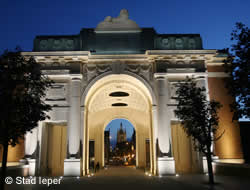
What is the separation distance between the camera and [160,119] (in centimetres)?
1956

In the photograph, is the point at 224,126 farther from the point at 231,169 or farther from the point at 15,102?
the point at 15,102

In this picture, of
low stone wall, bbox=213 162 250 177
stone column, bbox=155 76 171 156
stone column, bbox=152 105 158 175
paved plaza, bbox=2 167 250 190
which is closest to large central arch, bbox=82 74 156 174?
stone column, bbox=155 76 171 156

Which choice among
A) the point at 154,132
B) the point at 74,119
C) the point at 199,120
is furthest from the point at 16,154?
A: the point at 199,120

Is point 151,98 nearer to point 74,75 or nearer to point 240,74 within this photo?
point 74,75

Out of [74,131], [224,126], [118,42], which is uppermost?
[118,42]

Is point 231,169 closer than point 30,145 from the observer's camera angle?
Yes

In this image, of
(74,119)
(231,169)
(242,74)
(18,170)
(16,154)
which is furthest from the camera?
(74,119)

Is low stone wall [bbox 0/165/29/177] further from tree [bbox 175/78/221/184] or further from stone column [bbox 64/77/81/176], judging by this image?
tree [bbox 175/78/221/184]

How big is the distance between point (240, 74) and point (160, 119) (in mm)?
10243

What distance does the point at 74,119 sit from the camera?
1956 cm

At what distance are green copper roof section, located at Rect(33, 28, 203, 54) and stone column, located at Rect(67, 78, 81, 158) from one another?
336 cm

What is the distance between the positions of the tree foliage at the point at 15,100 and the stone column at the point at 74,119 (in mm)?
7914

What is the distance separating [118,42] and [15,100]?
12.8 meters

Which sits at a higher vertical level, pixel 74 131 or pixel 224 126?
pixel 224 126
